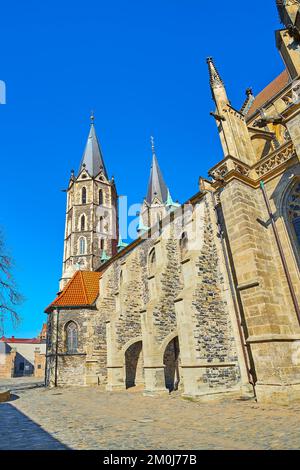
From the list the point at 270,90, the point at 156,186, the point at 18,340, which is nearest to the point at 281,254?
the point at 270,90

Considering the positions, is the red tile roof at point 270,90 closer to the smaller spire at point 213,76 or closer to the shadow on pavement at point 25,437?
the smaller spire at point 213,76

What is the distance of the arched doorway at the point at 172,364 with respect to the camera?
16197 mm

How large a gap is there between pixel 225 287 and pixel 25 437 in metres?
8.56

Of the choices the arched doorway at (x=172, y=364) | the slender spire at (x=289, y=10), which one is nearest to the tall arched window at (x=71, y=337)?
the arched doorway at (x=172, y=364)

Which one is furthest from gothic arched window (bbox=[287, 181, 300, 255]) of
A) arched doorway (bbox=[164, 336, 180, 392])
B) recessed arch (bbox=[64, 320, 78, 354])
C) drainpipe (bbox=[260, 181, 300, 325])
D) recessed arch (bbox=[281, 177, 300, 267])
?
recessed arch (bbox=[64, 320, 78, 354])

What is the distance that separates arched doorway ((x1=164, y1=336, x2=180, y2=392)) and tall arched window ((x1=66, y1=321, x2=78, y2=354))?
7.65 metres

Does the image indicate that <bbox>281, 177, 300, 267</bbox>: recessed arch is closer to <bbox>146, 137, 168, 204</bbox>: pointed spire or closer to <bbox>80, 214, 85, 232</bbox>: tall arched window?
<bbox>80, 214, 85, 232</bbox>: tall arched window

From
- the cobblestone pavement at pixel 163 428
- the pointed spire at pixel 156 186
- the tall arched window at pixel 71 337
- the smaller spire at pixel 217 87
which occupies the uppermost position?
the pointed spire at pixel 156 186

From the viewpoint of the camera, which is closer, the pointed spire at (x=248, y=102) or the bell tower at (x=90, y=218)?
the pointed spire at (x=248, y=102)

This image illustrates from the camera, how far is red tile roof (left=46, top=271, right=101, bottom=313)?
71.5ft

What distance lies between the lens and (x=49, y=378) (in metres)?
20.2

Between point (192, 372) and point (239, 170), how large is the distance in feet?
25.2

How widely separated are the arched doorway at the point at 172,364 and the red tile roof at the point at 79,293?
26.2ft

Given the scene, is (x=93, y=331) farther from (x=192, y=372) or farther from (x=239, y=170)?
(x=239, y=170)
